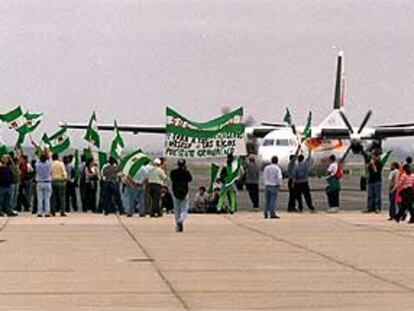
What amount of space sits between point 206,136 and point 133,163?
8.81ft

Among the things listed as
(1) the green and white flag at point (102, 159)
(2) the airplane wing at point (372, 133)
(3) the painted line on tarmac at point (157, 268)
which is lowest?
(3) the painted line on tarmac at point (157, 268)

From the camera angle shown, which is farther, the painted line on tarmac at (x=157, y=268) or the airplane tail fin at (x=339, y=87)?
the airplane tail fin at (x=339, y=87)

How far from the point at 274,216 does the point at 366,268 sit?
13013 millimetres

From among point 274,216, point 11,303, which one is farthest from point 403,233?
point 11,303

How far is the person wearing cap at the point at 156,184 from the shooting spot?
29.5 m

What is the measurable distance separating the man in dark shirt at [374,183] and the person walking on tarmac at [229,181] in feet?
11.4

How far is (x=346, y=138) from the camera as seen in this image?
6206 centimetres

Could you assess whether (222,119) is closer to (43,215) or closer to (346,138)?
(43,215)

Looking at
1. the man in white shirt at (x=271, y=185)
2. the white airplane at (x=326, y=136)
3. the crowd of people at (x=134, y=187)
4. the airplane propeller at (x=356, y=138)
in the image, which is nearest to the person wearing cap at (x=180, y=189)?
the crowd of people at (x=134, y=187)

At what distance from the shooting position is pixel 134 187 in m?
30.3

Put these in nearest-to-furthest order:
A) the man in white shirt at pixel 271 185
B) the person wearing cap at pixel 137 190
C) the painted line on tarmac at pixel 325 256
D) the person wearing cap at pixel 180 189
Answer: the painted line on tarmac at pixel 325 256 → the person wearing cap at pixel 180 189 → the man in white shirt at pixel 271 185 → the person wearing cap at pixel 137 190

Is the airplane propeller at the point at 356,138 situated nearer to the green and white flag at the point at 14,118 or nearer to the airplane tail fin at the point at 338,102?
the airplane tail fin at the point at 338,102

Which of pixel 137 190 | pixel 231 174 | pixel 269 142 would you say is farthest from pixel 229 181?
pixel 269 142

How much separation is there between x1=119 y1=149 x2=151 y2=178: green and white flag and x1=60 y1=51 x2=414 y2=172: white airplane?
64.3ft
